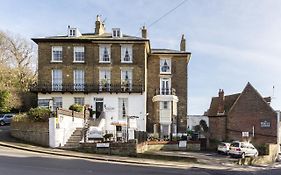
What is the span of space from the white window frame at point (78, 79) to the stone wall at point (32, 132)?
45.0 feet

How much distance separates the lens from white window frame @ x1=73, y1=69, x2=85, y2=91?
1691 inches

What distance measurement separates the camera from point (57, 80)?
Answer: 43.1 metres

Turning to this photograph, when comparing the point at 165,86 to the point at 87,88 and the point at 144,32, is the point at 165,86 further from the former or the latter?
the point at 87,88

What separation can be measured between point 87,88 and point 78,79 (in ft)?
5.09

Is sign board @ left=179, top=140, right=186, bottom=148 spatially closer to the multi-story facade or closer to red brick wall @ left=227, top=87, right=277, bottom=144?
the multi-story facade

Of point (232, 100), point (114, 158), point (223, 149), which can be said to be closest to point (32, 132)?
point (114, 158)

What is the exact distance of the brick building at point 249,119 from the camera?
157 ft

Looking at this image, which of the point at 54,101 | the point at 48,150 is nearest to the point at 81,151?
the point at 48,150

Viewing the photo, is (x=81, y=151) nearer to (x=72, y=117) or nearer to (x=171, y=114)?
(x=72, y=117)

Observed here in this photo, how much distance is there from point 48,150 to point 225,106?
31.7 metres

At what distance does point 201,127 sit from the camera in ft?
197

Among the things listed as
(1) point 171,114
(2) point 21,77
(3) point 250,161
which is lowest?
(3) point 250,161

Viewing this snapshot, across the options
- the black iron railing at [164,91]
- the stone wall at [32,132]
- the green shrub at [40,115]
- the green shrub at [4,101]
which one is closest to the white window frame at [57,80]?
the green shrub at [4,101]

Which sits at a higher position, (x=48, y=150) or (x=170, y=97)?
(x=170, y=97)
